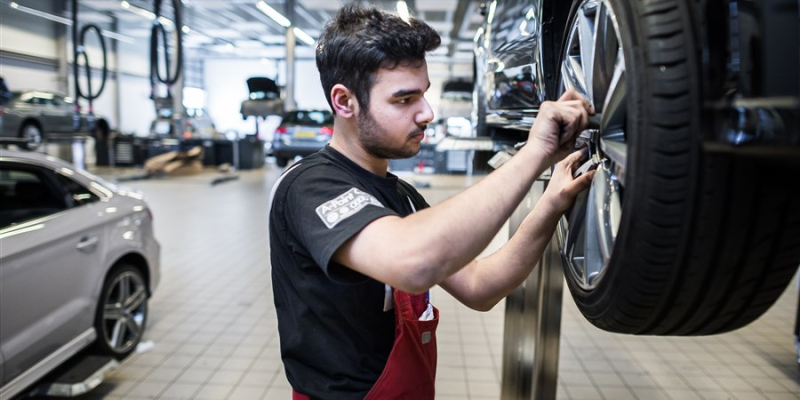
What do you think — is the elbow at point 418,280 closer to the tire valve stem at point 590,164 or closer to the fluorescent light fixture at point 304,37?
the tire valve stem at point 590,164

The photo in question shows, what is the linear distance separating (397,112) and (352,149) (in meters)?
0.18

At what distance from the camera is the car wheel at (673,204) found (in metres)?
0.80

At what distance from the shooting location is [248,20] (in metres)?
20.9

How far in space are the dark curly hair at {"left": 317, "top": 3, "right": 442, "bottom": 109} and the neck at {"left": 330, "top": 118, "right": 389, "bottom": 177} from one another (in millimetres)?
79

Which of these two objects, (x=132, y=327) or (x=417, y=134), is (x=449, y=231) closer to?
(x=417, y=134)

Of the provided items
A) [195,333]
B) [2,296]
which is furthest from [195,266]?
[2,296]

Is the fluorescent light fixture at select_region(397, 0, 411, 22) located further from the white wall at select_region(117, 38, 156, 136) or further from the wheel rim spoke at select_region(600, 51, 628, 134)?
the white wall at select_region(117, 38, 156, 136)

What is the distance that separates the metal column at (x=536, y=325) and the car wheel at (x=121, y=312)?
7.50ft

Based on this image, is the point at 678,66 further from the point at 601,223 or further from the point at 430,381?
the point at 430,381

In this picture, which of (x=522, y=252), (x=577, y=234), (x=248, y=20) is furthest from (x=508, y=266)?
(x=248, y=20)

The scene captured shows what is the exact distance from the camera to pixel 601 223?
1085 millimetres

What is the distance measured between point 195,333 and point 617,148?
3.57 metres

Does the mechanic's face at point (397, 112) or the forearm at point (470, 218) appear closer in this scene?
the forearm at point (470, 218)

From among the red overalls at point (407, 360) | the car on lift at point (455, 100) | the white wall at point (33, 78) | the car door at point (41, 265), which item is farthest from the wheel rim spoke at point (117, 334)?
the car on lift at point (455, 100)
